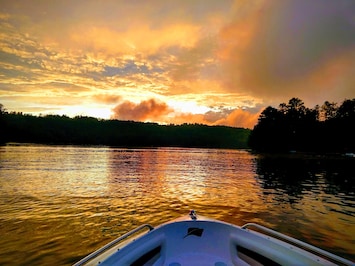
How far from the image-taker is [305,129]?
120375mm

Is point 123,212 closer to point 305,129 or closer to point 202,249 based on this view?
point 202,249

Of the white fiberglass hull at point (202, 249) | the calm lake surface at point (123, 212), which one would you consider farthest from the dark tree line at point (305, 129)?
the white fiberglass hull at point (202, 249)

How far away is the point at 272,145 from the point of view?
130750 millimetres

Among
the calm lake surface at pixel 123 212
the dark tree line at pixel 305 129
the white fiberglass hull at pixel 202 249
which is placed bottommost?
the calm lake surface at pixel 123 212

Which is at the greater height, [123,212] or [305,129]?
[305,129]

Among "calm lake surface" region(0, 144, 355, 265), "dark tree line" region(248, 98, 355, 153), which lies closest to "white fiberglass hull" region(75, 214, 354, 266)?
"calm lake surface" region(0, 144, 355, 265)

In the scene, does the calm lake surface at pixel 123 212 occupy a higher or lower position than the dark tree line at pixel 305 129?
lower

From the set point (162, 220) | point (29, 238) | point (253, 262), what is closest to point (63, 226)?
point (29, 238)

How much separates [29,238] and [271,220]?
34.4 feet

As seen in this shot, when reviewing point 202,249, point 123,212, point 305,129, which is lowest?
point 123,212

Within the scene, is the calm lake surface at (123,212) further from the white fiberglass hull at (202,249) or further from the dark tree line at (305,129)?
the dark tree line at (305,129)

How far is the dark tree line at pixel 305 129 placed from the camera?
359 feet

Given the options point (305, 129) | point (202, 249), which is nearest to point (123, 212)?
point (202, 249)

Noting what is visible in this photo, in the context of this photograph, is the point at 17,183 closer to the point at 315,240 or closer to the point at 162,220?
the point at 162,220
